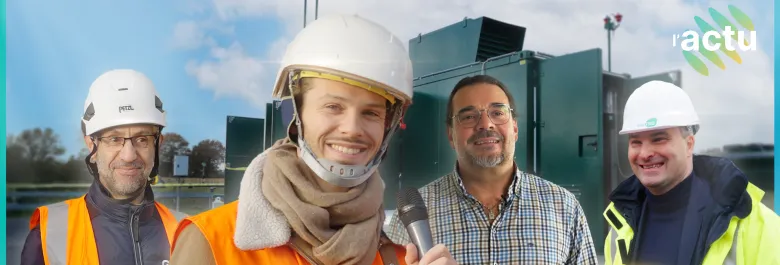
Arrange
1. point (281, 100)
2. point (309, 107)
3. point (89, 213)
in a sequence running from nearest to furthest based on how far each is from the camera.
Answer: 1. point (309, 107)
2. point (281, 100)
3. point (89, 213)

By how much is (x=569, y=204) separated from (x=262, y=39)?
1330mm

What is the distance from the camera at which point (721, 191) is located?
2.16 meters

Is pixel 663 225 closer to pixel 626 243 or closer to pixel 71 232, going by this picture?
pixel 626 243

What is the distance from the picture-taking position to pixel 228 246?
149 cm

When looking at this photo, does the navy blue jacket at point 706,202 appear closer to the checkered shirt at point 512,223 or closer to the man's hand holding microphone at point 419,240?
the checkered shirt at point 512,223

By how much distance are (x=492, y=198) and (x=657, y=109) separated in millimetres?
707

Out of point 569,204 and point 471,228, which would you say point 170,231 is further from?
point 569,204

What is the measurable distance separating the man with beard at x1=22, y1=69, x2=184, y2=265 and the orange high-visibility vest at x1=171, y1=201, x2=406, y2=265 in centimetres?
59

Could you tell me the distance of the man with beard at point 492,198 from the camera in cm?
210

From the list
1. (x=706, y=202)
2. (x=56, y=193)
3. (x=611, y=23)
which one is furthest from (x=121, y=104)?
(x=706, y=202)

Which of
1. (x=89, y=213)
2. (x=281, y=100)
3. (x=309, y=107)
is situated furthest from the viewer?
(x=89, y=213)

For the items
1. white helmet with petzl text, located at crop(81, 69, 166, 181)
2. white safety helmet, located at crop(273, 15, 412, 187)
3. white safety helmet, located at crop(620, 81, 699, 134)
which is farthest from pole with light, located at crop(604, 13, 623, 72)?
white helmet with petzl text, located at crop(81, 69, 166, 181)

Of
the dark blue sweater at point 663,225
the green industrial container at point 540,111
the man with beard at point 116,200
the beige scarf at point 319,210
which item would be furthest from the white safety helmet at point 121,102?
the dark blue sweater at point 663,225

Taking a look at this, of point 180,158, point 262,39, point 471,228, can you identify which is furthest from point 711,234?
point 180,158
